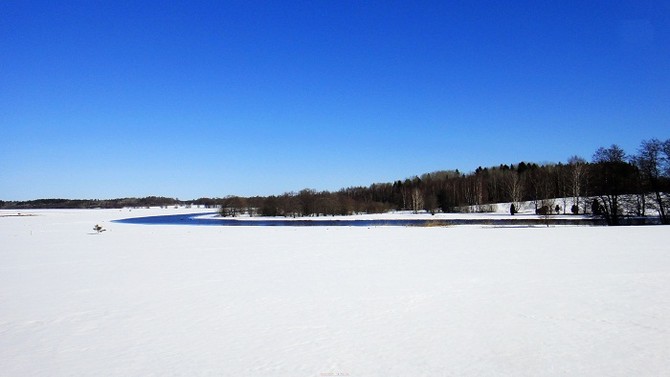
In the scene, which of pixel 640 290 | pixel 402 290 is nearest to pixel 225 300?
pixel 402 290

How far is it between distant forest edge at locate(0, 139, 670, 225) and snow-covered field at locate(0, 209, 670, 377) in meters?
33.0

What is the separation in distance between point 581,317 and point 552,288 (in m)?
2.45

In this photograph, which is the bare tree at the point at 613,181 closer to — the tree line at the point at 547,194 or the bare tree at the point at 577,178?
the tree line at the point at 547,194

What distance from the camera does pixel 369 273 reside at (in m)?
12.4

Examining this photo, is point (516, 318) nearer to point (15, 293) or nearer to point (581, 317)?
point (581, 317)

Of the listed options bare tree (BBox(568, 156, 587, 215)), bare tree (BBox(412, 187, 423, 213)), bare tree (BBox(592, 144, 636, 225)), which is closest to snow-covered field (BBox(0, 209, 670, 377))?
bare tree (BBox(592, 144, 636, 225))

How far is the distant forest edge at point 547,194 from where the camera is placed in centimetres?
4184

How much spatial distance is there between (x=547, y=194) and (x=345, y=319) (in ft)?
274

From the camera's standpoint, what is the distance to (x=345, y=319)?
7.60 meters

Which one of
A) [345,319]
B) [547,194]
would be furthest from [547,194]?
[345,319]

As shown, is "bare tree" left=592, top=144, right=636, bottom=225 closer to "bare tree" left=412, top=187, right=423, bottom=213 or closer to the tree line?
the tree line

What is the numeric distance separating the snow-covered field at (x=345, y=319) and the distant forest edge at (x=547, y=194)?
3304cm

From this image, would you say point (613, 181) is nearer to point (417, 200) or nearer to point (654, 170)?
point (654, 170)

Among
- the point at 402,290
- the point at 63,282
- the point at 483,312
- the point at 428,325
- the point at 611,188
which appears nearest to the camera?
the point at 428,325
